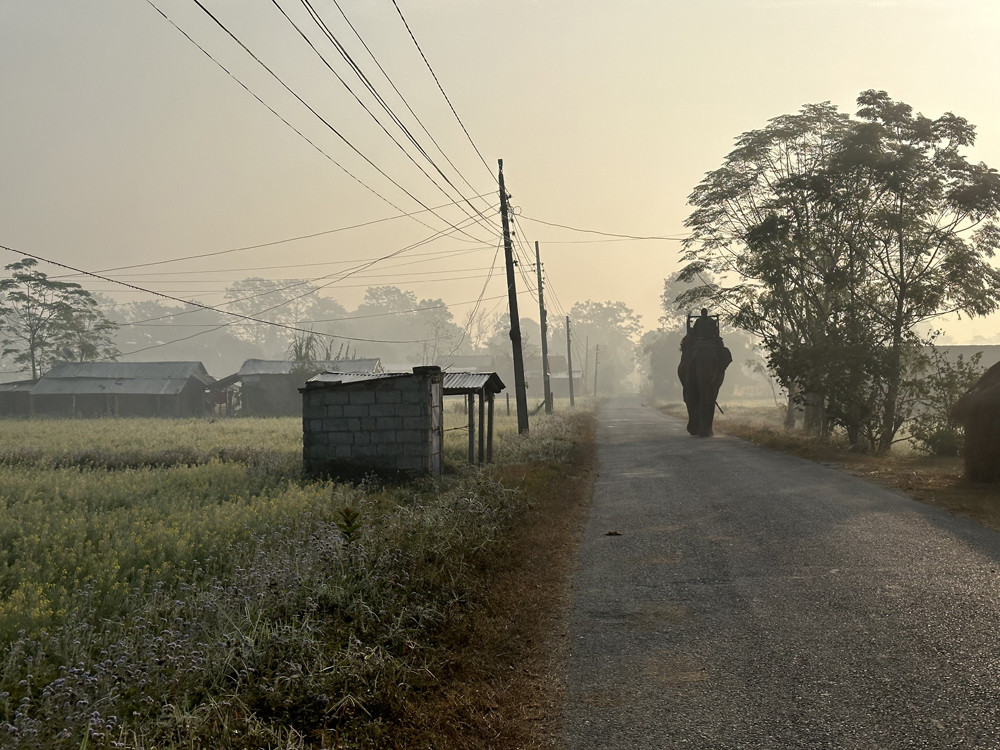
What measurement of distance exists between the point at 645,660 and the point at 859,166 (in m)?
20.9

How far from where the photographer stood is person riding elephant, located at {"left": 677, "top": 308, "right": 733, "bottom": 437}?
29047 millimetres

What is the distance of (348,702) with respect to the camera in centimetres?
489

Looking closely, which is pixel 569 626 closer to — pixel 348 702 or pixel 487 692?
pixel 487 692

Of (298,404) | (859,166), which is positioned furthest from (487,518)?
(298,404)

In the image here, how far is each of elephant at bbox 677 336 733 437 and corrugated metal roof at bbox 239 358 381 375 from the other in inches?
1348

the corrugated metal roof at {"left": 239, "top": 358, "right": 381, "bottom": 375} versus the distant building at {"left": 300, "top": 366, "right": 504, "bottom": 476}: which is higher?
the corrugated metal roof at {"left": 239, "top": 358, "right": 381, "bottom": 375}

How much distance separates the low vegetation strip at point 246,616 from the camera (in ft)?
14.9

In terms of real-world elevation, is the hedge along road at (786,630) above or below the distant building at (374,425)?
below

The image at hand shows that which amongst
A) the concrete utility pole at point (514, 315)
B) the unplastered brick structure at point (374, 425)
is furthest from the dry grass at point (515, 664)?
the concrete utility pole at point (514, 315)

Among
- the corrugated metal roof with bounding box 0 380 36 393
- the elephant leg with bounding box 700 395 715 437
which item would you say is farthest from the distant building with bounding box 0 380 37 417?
the elephant leg with bounding box 700 395 715 437

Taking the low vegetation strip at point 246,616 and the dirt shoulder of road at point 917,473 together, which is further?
the dirt shoulder of road at point 917,473

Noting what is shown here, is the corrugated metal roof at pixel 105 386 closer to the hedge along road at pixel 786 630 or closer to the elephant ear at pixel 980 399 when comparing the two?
the hedge along road at pixel 786 630

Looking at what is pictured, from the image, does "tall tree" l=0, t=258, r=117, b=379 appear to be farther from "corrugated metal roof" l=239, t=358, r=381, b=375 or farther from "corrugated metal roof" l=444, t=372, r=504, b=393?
"corrugated metal roof" l=444, t=372, r=504, b=393

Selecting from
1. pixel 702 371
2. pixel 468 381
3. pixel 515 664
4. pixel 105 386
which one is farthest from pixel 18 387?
pixel 515 664
